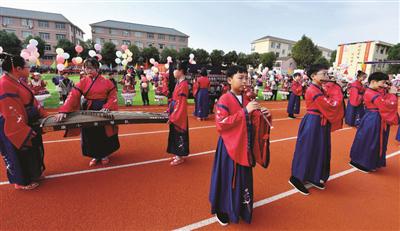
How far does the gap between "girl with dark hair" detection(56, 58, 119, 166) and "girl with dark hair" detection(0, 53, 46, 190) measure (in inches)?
20.5

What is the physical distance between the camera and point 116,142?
4.31 metres

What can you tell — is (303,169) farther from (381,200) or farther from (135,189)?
(135,189)

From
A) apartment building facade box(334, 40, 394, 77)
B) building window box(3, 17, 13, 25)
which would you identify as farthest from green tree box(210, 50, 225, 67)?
building window box(3, 17, 13, 25)

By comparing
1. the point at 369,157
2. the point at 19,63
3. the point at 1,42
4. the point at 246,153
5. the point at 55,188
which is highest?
the point at 1,42

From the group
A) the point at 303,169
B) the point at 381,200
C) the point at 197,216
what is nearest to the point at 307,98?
the point at 303,169

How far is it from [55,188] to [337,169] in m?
5.27

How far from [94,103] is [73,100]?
335 millimetres

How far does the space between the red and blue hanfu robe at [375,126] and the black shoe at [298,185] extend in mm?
1809

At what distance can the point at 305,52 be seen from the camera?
1646 inches

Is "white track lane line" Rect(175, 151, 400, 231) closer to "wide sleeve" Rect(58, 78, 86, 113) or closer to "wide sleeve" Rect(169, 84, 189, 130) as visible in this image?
"wide sleeve" Rect(169, 84, 189, 130)

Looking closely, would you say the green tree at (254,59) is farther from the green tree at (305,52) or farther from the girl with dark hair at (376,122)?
the girl with dark hair at (376,122)

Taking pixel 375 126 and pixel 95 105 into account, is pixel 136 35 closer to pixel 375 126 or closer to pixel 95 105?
pixel 95 105

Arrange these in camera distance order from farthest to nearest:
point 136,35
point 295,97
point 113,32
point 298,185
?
point 136,35 → point 113,32 → point 295,97 → point 298,185

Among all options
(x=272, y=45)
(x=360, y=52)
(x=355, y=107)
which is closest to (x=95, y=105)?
(x=355, y=107)
